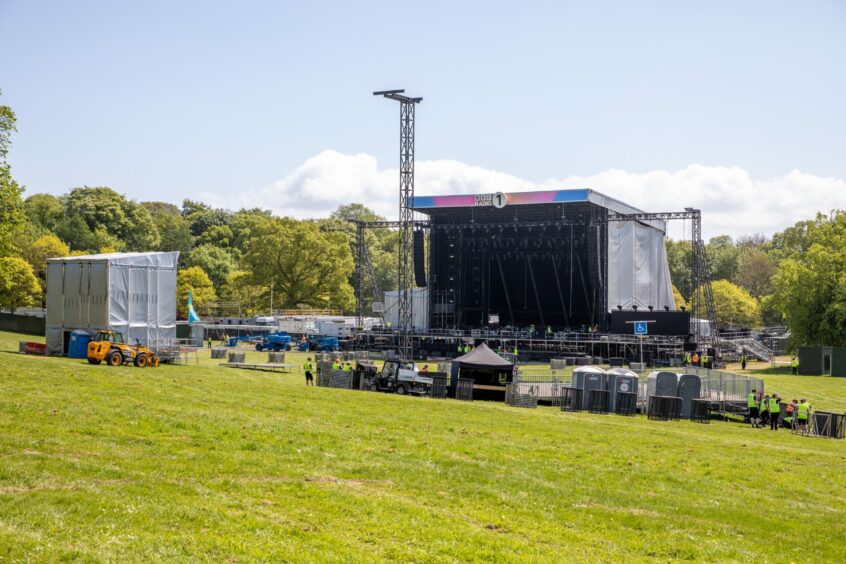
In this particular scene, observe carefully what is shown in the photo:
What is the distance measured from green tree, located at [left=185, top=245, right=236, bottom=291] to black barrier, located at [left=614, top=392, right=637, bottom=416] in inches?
3260

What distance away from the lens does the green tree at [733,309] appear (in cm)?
11050

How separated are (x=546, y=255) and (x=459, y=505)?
199 feet

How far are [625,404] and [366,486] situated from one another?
19882 millimetres

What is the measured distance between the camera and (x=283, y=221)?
95250mm

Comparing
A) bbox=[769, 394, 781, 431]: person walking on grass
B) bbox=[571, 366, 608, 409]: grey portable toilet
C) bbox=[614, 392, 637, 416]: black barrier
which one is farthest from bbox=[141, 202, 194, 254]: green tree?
bbox=[769, 394, 781, 431]: person walking on grass

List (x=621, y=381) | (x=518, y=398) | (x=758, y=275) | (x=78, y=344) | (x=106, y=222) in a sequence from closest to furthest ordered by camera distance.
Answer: (x=621, y=381)
(x=518, y=398)
(x=78, y=344)
(x=106, y=222)
(x=758, y=275)

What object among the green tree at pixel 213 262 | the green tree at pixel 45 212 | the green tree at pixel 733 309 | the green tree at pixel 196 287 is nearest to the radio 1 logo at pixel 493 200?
the green tree at pixel 196 287

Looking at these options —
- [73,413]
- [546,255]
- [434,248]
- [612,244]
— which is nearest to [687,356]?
[612,244]

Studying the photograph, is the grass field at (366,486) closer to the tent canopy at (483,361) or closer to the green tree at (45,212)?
the tent canopy at (483,361)

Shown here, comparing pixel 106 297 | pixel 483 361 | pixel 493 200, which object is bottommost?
pixel 483 361

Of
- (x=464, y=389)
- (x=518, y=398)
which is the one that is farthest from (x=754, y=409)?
(x=464, y=389)

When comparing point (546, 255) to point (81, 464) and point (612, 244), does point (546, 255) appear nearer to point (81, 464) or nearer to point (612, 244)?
point (612, 244)

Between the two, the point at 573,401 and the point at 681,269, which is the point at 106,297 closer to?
the point at 573,401

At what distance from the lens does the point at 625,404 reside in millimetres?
32281
